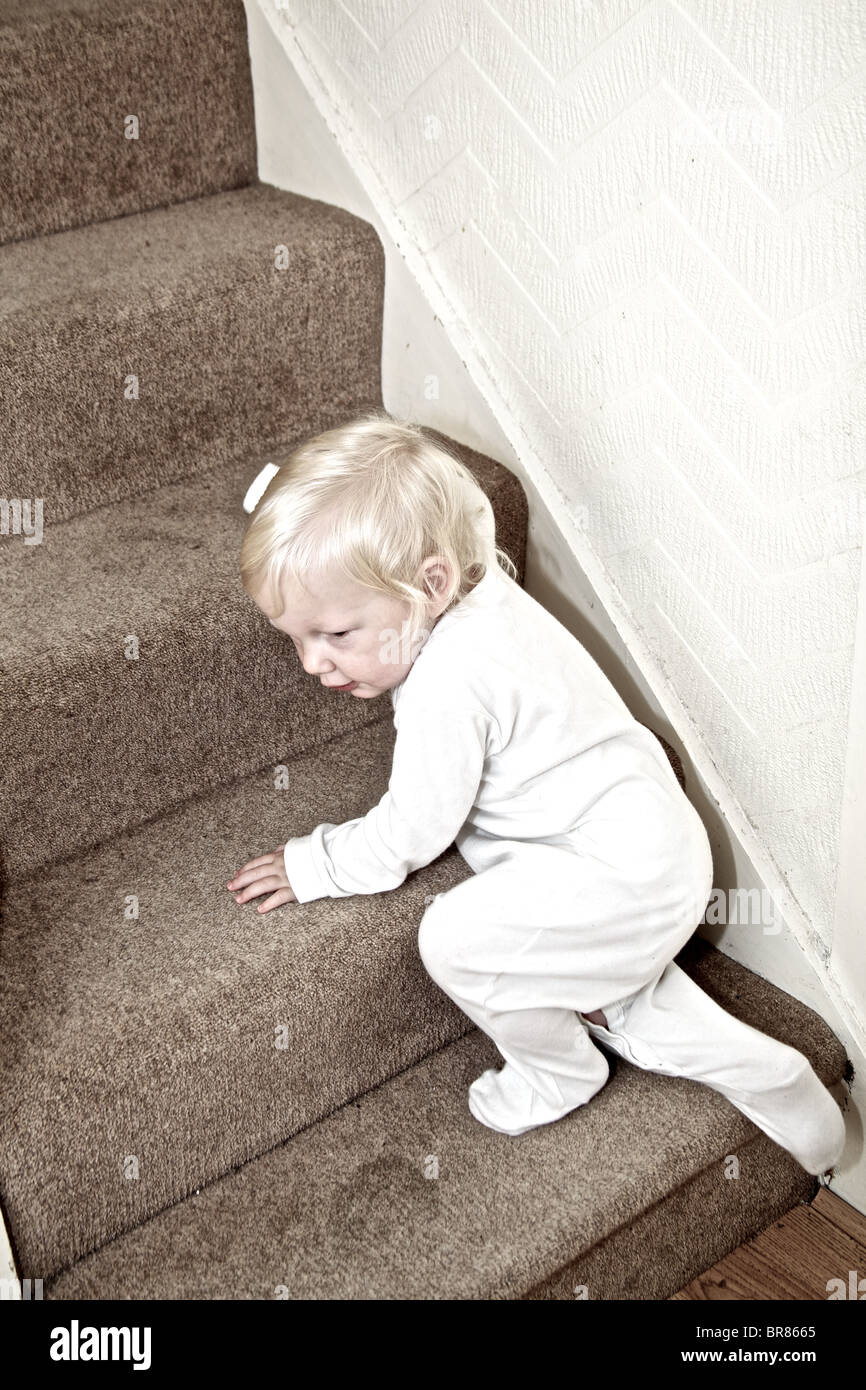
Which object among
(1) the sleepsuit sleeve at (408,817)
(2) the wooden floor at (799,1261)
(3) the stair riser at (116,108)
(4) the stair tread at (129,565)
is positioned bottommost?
(2) the wooden floor at (799,1261)

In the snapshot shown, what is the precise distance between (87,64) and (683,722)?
1034 millimetres

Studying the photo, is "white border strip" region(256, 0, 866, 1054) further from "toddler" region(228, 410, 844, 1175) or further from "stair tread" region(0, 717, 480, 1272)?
"stair tread" region(0, 717, 480, 1272)

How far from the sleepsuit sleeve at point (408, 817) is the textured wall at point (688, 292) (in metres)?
0.31

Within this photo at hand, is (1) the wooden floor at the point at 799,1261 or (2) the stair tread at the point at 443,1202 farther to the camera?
(1) the wooden floor at the point at 799,1261

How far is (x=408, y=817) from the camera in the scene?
3.70ft

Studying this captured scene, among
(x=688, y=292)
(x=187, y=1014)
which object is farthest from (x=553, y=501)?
(x=187, y=1014)

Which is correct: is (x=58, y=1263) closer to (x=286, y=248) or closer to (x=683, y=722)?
(x=683, y=722)

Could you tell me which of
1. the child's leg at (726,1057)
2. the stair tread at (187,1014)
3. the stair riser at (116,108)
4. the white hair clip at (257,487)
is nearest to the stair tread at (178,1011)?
the stair tread at (187,1014)

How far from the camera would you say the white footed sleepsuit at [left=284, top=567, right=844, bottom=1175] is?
1.11 metres

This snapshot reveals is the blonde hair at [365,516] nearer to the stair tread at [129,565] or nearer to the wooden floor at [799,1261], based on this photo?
the stair tread at [129,565]

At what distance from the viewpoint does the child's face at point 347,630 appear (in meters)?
1.07

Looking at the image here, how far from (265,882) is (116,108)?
3.15ft

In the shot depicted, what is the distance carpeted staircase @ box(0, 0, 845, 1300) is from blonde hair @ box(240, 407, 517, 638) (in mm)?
203
